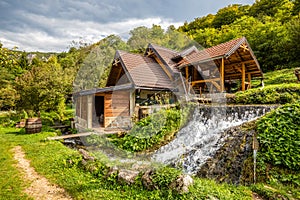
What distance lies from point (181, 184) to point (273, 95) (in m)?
7.26

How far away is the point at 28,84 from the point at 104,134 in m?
8.16

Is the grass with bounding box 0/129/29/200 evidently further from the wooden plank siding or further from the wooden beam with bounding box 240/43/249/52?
the wooden beam with bounding box 240/43/249/52

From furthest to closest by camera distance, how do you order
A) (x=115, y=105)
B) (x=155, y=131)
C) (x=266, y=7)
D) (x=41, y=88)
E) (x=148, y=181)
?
(x=266, y=7) → (x=41, y=88) → (x=115, y=105) → (x=155, y=131) → (x=148, y=181)

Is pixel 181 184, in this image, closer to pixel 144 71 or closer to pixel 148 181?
pixel 148 181

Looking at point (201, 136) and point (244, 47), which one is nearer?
point (201, 136)

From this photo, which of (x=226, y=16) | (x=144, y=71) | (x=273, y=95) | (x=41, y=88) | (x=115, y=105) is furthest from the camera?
(x=226, y=16)

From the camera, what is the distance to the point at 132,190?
3965mm

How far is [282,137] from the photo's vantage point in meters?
4.88

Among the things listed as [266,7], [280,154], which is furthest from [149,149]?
[266,7]

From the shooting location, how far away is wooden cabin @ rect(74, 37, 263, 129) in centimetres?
1105

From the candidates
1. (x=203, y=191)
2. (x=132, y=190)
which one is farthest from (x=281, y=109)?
(x=132, y=190)

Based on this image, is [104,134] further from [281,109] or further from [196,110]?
[281,109]

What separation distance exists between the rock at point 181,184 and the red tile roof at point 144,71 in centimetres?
699

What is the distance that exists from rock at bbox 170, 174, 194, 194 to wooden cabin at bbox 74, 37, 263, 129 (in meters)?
5.91
